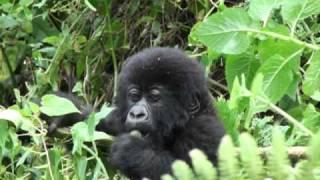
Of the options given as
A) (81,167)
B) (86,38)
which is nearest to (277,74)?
(81,167)

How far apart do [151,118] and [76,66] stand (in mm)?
1241

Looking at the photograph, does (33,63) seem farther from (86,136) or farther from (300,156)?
(300,156)

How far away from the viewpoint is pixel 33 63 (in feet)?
11.5

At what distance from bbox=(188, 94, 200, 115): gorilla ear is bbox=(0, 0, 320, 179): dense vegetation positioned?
80 millimetres

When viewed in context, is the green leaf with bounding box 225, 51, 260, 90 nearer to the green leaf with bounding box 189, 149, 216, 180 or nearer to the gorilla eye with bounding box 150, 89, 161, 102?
the gorilla eye with bounding box 150, 89, 161, 102


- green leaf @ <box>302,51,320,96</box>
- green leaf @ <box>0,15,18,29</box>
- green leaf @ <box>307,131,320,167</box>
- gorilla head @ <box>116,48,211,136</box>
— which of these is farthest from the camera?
green leaf @ <box>0,15,18,29</box>

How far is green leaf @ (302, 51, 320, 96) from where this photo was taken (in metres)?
2.00

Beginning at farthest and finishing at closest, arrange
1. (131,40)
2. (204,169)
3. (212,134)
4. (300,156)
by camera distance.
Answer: (131,40) < (212,134) < (300,156) < (204,169)

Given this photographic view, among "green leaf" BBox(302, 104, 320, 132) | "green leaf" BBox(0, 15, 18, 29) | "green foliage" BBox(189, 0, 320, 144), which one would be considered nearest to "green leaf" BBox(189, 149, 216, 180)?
"green foliage" BBox(189, 0, 320, 144)

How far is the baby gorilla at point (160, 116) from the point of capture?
2.11 metres

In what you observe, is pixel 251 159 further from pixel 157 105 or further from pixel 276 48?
pixel 157 105

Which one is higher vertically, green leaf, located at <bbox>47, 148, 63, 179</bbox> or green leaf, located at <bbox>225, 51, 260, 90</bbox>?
green leaf, located at <bbox>225, 51, 260, 90</bbox>

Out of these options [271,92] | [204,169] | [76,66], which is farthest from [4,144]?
[204,169]

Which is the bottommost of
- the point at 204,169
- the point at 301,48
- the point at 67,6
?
the point at 67,6
